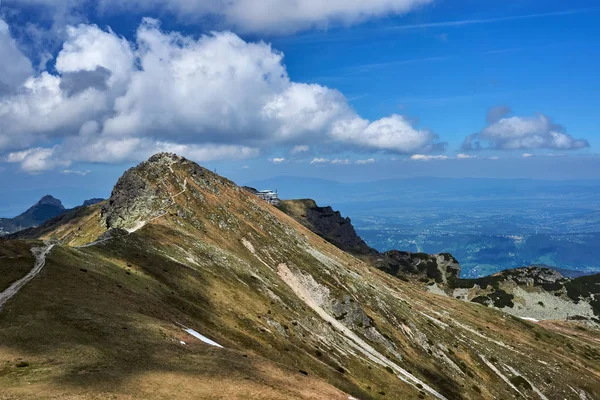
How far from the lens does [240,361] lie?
39000 millimetres

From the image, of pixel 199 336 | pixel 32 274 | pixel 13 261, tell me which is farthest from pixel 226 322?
pixel 13 261

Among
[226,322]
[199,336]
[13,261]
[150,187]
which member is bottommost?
[226,322]

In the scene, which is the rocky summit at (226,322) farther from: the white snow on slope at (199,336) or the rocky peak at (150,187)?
the rocky peak at (150,187)

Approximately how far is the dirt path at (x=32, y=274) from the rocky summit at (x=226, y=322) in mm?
285

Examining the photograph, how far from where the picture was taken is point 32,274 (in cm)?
4988

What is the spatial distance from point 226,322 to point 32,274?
26.2 m

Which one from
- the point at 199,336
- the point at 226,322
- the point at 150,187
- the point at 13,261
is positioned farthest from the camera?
the point at 150,187

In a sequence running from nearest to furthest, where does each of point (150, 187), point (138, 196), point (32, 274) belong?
point (32, 274) < point (138, 196) < point (150, 187)

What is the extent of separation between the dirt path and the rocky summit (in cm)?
28

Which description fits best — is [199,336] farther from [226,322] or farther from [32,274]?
[32,274]

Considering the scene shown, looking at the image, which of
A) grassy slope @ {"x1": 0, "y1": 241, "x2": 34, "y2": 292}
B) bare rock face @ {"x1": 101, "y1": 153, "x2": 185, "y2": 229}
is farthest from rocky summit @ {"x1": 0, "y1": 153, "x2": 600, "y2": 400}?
bare rock face @ {"x1": 101, "y1": 153, "x2": 185, "y2": 229}

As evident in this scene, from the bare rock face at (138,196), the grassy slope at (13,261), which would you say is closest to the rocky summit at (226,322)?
the grassy slope at (13,261)

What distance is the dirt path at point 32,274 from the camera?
42.4 m

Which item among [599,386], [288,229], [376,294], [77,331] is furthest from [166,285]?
[599,386]
